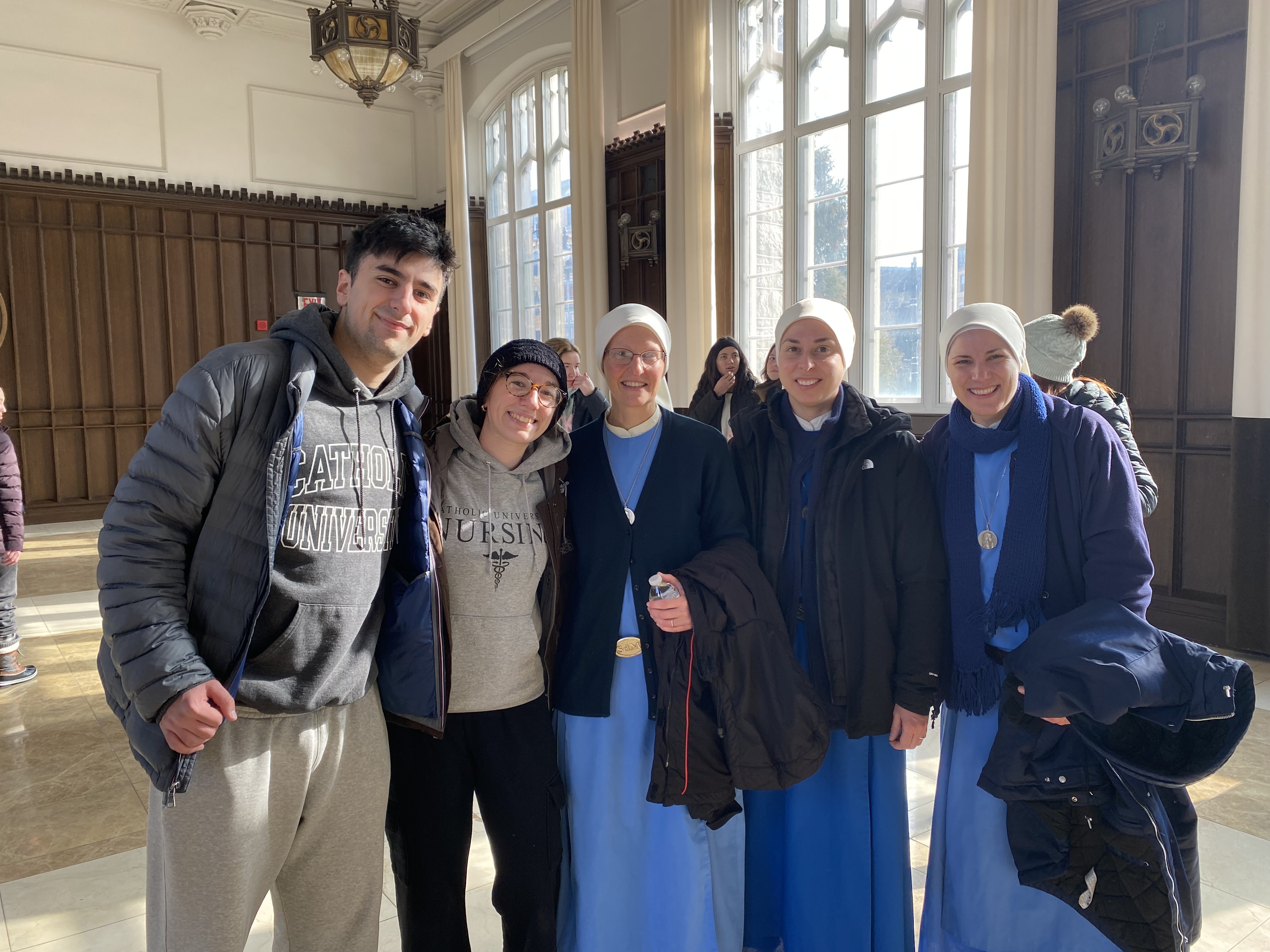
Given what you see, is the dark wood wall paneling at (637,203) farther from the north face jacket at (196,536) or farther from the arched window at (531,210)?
the north face jacket at (196,536)

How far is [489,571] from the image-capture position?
5.82 ft

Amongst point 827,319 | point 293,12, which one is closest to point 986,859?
point 827,319

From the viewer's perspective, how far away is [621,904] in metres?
1.94

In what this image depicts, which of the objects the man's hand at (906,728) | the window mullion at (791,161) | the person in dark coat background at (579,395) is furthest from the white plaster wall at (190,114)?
the man's hand at (906,728)

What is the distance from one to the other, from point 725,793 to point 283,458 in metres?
1.13

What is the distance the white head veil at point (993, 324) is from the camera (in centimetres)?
193

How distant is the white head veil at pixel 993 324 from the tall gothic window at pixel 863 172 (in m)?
3.83

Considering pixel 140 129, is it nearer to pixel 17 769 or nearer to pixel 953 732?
pixel 17 769

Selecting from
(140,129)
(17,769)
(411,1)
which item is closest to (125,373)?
(140,129)

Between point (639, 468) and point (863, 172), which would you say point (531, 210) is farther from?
point (639, 468)

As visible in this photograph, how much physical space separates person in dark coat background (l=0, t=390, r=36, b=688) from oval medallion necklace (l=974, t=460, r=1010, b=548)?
4.15 metres

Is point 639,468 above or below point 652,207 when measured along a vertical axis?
below

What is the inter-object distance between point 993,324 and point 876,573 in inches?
24.3

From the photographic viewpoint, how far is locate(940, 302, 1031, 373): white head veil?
1933 mm
